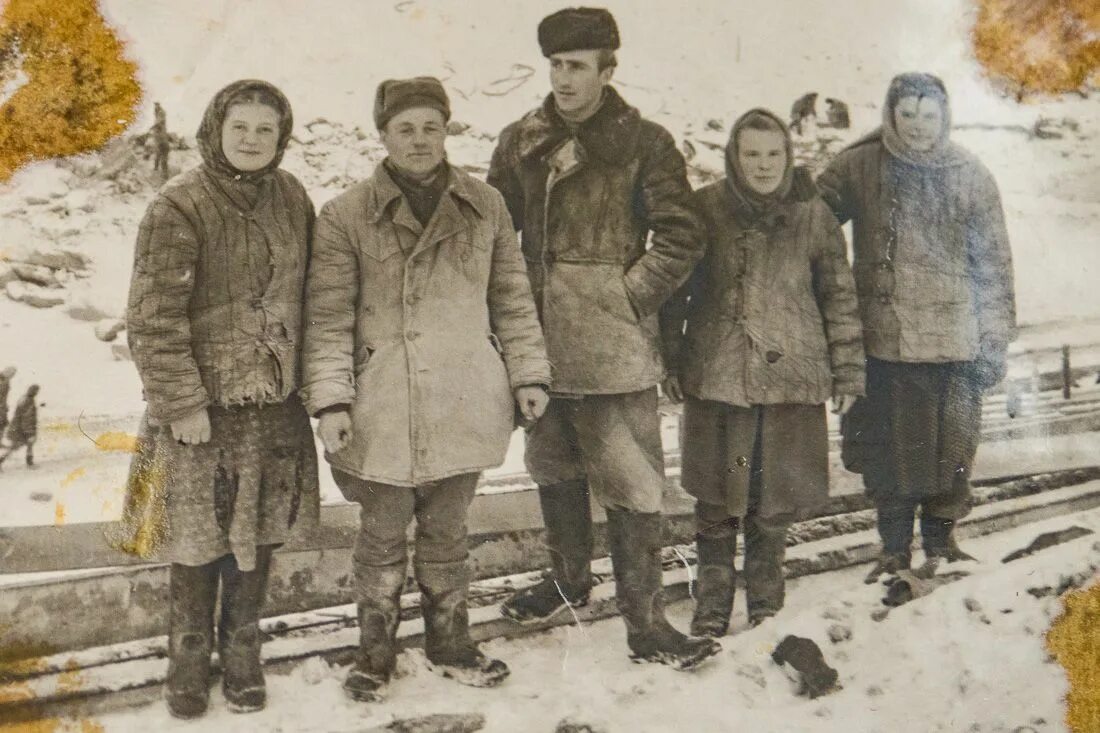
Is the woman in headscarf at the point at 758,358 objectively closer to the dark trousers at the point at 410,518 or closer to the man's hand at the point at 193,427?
the dark trousers at the point at 410,518

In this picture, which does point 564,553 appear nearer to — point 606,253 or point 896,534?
point 606,253

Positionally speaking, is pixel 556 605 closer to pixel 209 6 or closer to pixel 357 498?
pixel 357 498

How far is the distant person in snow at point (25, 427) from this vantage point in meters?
2.37

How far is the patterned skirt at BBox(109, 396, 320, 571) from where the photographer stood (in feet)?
7.35

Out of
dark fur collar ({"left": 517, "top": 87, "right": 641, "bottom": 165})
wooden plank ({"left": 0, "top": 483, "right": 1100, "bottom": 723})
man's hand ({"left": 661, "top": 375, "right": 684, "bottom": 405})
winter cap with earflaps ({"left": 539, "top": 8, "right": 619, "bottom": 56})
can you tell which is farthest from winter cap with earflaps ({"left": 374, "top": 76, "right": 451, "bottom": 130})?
wooden plank ({"left": 0, "top": 483, "right": 1100, "bottom": 723})

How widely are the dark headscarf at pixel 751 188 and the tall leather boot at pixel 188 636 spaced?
157 cm

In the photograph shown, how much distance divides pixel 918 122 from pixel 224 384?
1987 millimetres

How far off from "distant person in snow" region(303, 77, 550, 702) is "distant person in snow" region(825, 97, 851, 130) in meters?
1.01

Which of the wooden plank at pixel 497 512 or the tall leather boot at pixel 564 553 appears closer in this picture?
the wooden plank at pixel 497 512

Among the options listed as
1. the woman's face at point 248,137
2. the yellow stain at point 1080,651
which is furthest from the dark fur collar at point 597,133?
the yellow stain at point 1080,651

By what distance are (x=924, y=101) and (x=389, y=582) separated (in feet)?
6.42

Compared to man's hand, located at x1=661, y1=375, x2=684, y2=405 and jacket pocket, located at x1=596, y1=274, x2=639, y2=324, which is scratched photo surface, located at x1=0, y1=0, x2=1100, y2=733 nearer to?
man's hand, located at x1=661, y1=375, x2=684, y2=405

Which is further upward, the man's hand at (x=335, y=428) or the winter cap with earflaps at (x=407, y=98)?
the winter cap with earflaps at (x=407, y=98)

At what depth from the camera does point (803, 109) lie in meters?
2.80
